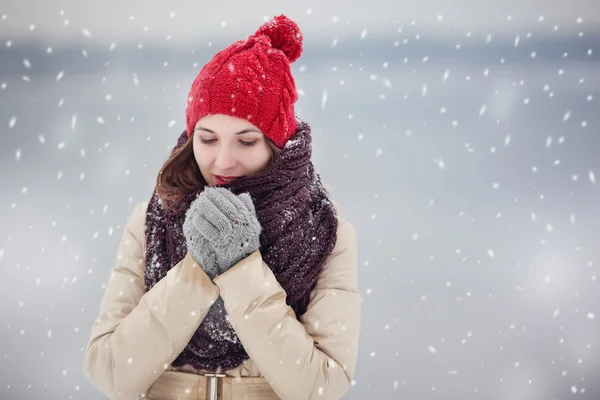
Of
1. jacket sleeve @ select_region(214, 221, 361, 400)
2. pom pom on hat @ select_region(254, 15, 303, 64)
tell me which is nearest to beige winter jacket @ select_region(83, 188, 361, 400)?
jacket sleeve @ select_region(214, 221, 361, 400)

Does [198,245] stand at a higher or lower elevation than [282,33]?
lower

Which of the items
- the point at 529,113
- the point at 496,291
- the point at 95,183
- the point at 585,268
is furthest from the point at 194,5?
the point at 585,268

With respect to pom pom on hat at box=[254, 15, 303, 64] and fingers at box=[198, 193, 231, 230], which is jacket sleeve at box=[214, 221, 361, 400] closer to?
fingers at box=[198, 193, 231, 230]

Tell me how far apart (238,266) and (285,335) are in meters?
0.16

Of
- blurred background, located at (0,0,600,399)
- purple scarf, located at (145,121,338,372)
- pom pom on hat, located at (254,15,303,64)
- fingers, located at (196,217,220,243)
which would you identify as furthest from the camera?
blurred background, located at (0,0,600,399)

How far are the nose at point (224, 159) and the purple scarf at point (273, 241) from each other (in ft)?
0.13

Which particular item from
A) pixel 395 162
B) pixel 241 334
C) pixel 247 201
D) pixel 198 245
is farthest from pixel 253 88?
pixel 395 162

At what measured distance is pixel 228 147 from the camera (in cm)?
121

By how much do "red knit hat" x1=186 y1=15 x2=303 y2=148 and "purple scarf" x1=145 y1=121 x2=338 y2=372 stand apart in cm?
7

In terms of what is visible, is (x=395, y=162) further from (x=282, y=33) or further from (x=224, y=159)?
(x=224, y=159)

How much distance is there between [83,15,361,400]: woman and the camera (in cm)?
109

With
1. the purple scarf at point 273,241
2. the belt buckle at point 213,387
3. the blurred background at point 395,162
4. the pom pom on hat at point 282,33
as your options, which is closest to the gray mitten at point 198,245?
the purple scarf at point 273,241

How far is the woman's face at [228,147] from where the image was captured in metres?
1.20

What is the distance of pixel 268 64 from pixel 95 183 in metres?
1.42
